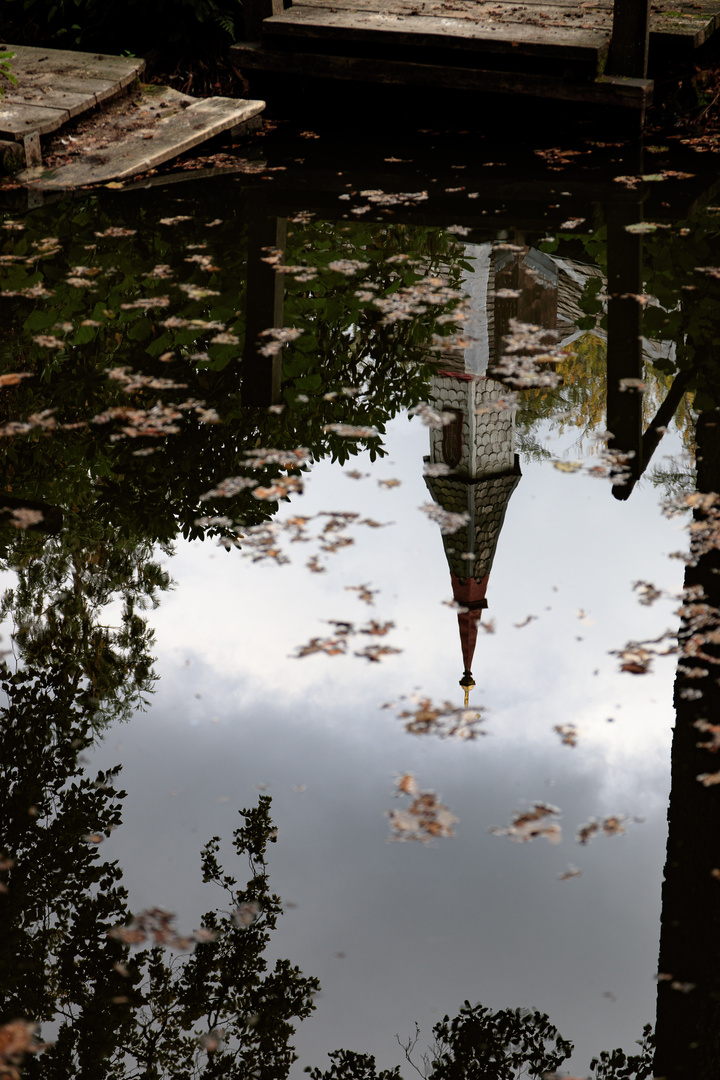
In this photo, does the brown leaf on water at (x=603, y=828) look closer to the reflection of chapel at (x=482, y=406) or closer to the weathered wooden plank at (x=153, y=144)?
the reflection of chapel at (x=482, y=406)

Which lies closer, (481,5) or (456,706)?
(456,706)

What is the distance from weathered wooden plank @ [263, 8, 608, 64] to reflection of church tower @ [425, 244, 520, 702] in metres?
3.81

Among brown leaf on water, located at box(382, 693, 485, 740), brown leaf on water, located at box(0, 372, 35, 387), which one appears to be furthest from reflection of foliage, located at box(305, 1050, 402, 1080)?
brown leaf on water, located at box(0, 372, 35, 387)

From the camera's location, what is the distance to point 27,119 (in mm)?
9109

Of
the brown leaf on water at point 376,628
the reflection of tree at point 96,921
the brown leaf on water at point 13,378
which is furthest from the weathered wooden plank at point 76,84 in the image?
the brown leaf on water at point 376,628

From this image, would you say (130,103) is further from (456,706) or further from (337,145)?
(456,706)

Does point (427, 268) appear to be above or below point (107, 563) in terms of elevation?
above

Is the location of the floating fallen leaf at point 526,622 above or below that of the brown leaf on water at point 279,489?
below

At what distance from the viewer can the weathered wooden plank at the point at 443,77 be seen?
920cm

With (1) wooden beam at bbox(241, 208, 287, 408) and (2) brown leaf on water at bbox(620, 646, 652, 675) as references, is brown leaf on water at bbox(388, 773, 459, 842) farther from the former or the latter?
(1) wooden beam at bbox(241, 208, 287, 408)

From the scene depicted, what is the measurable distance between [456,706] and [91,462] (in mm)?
2622

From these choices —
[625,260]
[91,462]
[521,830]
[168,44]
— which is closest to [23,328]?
[91,462]

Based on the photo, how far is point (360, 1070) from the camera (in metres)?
2.80

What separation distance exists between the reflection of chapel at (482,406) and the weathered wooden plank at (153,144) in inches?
138
